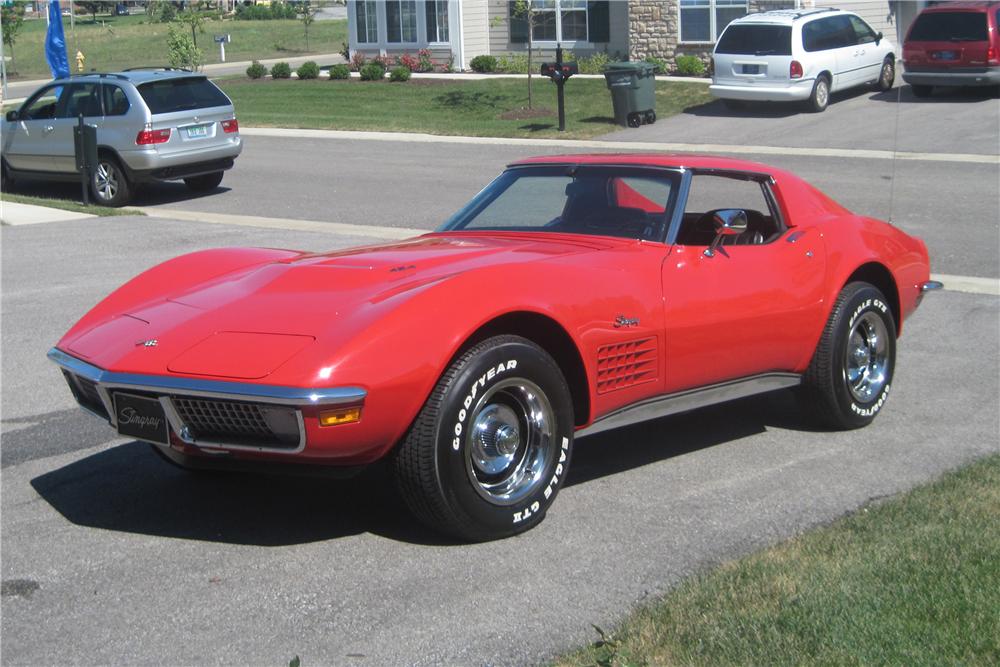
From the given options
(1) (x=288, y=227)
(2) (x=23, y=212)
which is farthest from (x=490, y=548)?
(2) (x=23, y=212)

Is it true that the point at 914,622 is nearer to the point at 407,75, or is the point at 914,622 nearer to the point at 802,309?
the point at 802,309

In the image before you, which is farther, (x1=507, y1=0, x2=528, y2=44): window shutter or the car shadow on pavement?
(x1=507, y1=0, x2=528, y2=44): window shutter

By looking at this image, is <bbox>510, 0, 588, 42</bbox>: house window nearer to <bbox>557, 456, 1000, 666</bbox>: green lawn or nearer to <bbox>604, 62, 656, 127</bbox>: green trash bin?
<bbox>604, 62, 656, 127</bbox>: green trash bin

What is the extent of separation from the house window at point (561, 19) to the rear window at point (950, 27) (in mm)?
11375

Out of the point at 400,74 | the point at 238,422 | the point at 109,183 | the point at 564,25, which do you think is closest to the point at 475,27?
the point at 564,25

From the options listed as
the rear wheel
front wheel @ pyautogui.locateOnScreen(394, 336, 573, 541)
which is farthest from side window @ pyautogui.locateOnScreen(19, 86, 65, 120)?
front wheel @ pyautogui.locateOnScreen(394, 336, 573, 541)

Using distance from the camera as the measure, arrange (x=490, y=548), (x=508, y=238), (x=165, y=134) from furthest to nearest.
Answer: (x=165, y=134) < (x=508, y=238) < (x=490, y=548)

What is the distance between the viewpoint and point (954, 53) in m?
25.0

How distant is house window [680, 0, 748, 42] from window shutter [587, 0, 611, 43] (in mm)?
2776

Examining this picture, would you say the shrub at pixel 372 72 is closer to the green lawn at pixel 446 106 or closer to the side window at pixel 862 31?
the green lawn at pixel 446 106

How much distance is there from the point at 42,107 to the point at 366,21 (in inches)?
858

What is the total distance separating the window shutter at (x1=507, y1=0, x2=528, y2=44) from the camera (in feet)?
117

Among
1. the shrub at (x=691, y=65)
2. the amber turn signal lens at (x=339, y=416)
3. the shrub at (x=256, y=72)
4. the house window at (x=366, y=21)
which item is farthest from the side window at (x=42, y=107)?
the house window at (x=366, y=21)

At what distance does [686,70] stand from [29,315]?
2393 centimetres
